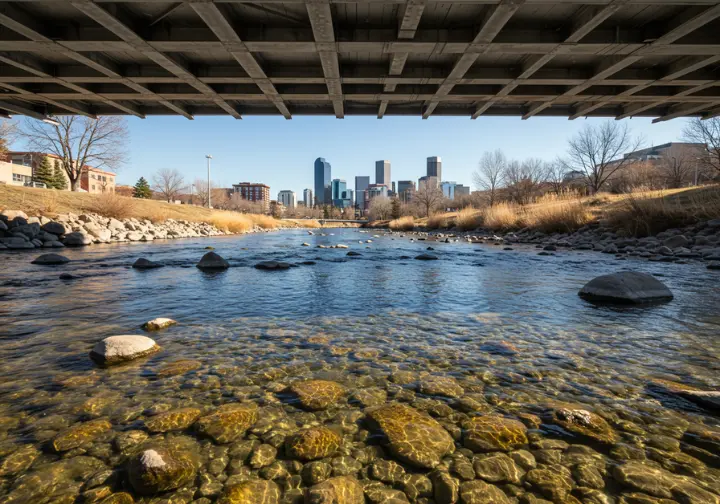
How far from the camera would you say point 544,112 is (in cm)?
1061

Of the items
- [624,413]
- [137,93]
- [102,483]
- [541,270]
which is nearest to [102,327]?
[102,483]

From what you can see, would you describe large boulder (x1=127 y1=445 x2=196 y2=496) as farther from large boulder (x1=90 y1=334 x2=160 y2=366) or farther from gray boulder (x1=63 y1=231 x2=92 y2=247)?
gray boulder (x1=63 y1=231 x2=92 y2=247)

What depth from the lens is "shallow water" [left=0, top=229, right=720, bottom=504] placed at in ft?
5.69

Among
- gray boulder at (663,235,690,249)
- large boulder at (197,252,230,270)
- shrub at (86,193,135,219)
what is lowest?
large boulder at (197,252,230,270)

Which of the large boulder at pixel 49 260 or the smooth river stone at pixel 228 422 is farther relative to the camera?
the large boulder at pixel 49 260

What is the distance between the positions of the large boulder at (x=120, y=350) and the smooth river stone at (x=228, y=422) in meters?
1.42

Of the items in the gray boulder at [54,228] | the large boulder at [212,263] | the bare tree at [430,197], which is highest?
the bare tree at [430,197]

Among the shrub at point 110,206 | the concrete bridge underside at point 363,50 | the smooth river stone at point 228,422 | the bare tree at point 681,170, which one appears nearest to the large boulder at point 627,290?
the concrete bridge underside at point 363,50

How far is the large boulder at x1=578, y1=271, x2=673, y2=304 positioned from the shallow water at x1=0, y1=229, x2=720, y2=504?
22cm

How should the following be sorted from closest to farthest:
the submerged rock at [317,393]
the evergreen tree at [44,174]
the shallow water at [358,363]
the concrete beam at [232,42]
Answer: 1. the shallow water at [358,363]
2. the submerged rock at [317,393]
3. the concrete beam at [232,42]
4. the evergreen tree at [44,174]

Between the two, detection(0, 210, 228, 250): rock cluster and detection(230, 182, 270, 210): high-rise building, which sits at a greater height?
detection(230, 182, 270, 210): high-rise building

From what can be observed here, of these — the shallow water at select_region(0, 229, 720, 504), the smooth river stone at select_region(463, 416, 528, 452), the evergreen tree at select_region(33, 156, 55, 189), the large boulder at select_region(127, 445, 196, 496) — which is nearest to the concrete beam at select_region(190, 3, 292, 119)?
the shallow water at select_region(0, 229, 720, 504)

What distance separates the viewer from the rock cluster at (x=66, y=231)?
42.2 ft

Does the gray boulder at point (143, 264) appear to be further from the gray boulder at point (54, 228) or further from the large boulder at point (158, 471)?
the gray boulder at point (54, 228)
